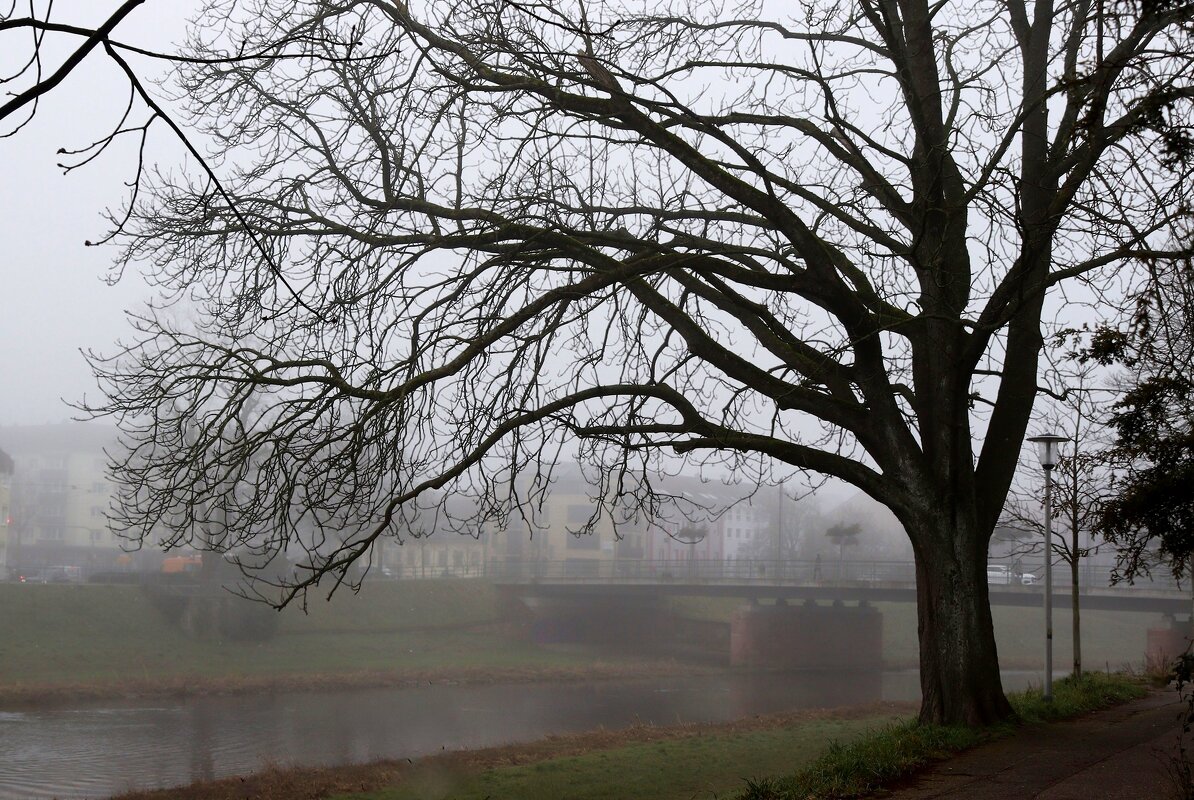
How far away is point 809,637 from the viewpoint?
47.1 meters

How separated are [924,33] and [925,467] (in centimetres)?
506

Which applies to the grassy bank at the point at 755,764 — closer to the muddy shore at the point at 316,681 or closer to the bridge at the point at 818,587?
the muddy shore at the point at 316,681

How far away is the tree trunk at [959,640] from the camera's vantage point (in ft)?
37.7

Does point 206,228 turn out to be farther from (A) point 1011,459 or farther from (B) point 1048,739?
(B) point 1048,739

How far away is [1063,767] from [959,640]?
2.41 metres

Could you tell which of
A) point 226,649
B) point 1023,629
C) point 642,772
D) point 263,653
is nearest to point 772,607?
point 1023,629

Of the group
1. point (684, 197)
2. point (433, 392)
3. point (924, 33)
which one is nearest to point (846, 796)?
point (433, 392)

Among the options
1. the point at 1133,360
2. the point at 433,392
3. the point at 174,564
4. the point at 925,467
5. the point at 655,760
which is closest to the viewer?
the point at 1133,360

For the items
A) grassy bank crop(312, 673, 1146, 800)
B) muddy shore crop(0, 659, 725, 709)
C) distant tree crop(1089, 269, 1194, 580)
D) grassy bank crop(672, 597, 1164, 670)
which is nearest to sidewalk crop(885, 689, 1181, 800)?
grassy bank crop(312, 673, 1146, 800)

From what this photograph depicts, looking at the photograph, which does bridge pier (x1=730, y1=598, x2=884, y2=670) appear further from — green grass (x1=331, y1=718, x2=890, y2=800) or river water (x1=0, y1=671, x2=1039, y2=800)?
green grass (x1=331, y1=718, x2=890, y2=800)

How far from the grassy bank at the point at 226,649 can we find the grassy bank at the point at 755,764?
20.1 meters

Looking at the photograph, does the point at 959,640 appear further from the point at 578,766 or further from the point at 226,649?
the point at 226,649

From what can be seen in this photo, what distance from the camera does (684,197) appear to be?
1181 cm

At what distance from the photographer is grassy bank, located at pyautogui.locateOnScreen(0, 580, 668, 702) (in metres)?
34.7
